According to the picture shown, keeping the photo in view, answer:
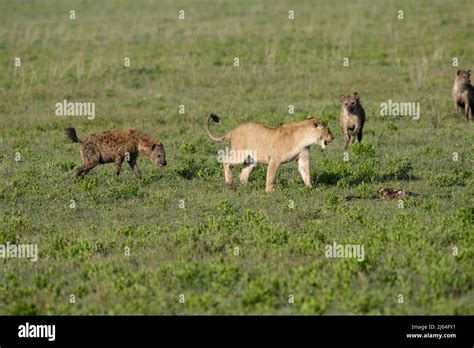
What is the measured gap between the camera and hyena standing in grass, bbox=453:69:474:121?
18484 mm

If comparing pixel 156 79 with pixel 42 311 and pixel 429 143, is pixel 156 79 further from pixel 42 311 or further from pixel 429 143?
pixel 42 311

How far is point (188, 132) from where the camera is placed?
18000 mm

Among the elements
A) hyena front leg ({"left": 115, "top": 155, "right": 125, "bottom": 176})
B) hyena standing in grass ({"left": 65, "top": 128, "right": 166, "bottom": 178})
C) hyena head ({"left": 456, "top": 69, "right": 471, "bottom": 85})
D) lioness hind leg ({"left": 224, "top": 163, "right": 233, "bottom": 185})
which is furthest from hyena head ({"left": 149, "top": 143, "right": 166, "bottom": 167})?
hyena head ({"left": 456, "top": 69, "right": 471, "bottom": 85})

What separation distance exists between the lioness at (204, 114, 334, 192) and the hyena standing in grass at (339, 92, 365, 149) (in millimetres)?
3890

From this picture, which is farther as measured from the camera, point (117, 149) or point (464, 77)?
point (464, 77)

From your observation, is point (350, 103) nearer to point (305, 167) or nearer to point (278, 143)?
point (305, 167)

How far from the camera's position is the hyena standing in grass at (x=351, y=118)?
16.6 meters

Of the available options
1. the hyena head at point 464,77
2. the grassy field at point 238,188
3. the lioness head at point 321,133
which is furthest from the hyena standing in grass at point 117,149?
the hyena head at point 464,77

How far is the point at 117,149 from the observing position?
13938mm

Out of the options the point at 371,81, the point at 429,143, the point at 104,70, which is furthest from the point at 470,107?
the point at 104,70

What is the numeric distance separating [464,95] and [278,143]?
7.14m

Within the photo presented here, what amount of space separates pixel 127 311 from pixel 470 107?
11.8 m

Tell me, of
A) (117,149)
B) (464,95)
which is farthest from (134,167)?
(464,95)

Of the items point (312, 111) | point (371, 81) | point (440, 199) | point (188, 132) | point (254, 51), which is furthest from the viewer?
point (254, 51)
